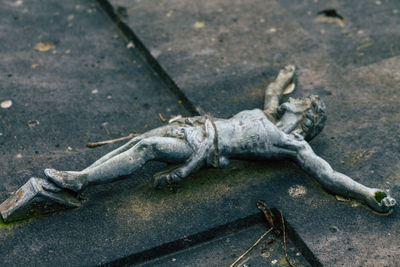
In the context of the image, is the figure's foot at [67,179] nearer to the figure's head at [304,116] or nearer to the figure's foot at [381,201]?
the figure's head at [304,116]

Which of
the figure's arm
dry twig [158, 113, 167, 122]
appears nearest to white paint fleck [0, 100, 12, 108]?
dry twig [158, 113, 167, 122]

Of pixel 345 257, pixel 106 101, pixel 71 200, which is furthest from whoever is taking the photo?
pixel 106 101

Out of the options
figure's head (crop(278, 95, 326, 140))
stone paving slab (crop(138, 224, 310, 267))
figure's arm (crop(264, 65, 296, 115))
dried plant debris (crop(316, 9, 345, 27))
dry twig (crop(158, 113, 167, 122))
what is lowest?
stone paving slab (crop(138, 224, 310, 267))

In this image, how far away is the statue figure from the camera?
3402 millimetres

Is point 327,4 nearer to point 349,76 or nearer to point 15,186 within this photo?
point 349,76

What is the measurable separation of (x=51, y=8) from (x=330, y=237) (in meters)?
3.71

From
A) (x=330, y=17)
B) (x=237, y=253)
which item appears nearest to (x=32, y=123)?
(x=237, y=253)

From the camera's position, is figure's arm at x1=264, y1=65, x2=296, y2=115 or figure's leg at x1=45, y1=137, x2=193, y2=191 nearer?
figure's leg at x1=45, y1=137, x2=193, y2=191

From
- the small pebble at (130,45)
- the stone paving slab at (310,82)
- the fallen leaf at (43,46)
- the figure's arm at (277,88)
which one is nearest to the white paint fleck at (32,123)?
the fallen leaf at (43,46)

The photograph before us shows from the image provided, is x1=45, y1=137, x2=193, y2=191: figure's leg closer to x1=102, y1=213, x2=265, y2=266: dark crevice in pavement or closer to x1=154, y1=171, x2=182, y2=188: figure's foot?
x1=154, y1=171, x2=182, y2=188: figure's foot

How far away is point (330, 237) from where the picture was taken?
10.9ft

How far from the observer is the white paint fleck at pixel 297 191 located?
359 cm

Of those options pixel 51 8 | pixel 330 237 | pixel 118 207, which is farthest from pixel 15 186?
pixel 51 8

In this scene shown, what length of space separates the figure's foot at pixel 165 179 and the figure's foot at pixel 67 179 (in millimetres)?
454
